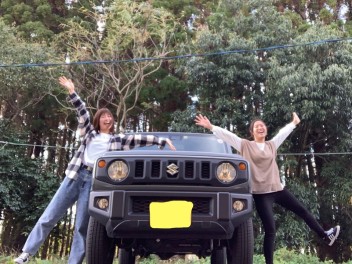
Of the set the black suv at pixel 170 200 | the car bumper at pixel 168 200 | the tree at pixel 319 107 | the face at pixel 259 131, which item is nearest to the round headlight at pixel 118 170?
the black suv at pixel 170 200

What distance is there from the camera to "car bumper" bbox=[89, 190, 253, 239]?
2.81 metres

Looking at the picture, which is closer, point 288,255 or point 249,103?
point 288,255

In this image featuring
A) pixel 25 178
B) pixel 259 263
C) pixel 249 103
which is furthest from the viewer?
pixel 25 178

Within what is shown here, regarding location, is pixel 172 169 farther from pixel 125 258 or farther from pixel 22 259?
pixel 125 258

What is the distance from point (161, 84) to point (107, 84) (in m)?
2.05

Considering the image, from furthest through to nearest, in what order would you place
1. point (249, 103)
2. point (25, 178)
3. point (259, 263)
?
point (25, 178)
point (249, 103)
point (259, 263)

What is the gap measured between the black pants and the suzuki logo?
1.42 metres

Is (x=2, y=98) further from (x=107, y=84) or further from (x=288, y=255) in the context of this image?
(x=288, y=255)

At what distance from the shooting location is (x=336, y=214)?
543 inches

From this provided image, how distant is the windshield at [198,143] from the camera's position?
160 inches

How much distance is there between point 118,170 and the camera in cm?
298

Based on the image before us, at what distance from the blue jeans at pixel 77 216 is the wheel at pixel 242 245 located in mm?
1363

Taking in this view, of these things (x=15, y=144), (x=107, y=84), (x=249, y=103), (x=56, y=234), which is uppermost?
(x=107, y=84)

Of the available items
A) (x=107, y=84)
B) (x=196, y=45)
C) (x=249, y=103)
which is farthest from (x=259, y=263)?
(x=107, y=84)
